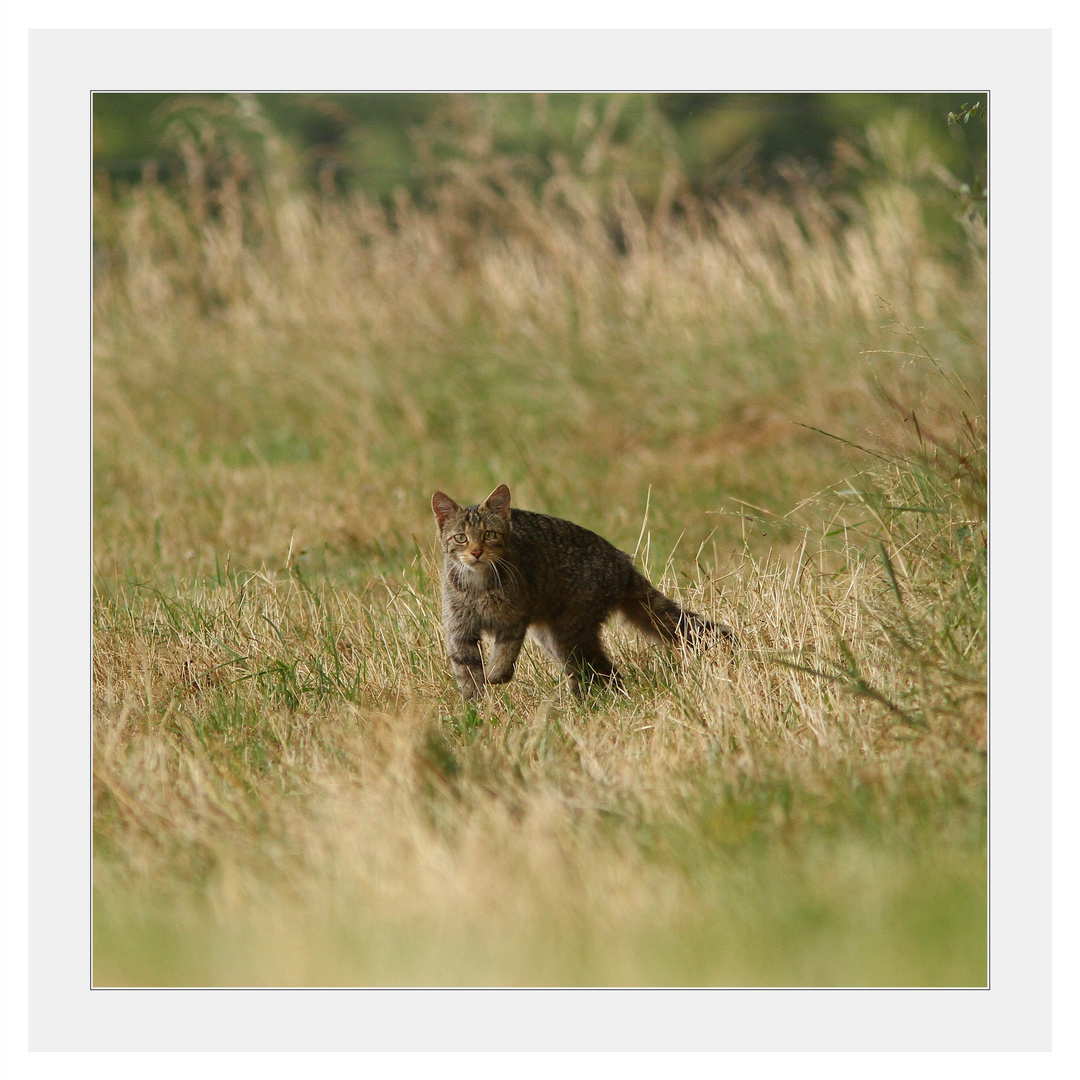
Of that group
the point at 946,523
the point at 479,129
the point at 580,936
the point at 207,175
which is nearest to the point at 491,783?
the point at 580,936

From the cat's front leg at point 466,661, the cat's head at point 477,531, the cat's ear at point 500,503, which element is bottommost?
the cat's front leg at point 466,661

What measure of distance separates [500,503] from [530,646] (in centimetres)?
73

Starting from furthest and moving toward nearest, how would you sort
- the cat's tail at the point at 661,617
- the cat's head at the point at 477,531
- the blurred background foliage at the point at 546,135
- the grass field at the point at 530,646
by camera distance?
the blurred background foliage at the point at 546,135, the cat's tail at the point at 661,617, the cat's head at the point at 477,531, the grass field at the point at 530,646

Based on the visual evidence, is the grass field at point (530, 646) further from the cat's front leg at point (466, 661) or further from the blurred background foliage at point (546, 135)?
the blurred background foliage at point (546, 135)

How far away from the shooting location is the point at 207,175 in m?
11.7

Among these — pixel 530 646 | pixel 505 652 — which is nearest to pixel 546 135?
pixel 530 646

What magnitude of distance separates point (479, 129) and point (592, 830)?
8.60 meters

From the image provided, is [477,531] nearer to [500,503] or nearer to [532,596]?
[500,503]

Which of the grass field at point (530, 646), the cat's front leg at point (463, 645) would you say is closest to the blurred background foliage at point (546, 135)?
the grass field at point (530, 646)

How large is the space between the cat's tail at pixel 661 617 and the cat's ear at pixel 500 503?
0.58 m

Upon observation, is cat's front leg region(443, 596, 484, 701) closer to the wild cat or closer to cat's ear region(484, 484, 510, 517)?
the wild cat

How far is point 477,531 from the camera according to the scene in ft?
14.9

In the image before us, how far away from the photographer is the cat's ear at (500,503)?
459 cm

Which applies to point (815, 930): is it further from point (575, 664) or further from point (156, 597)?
point (156, 597)
